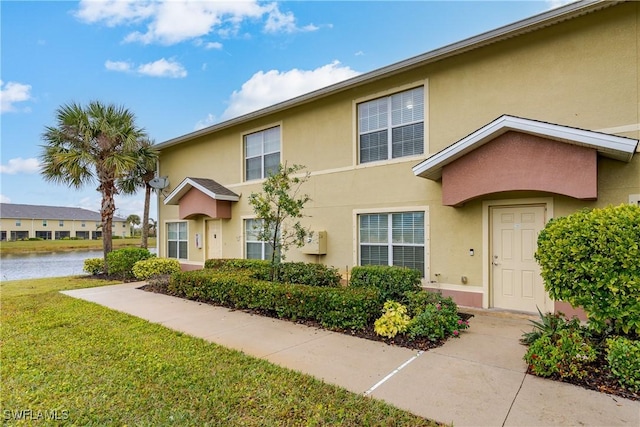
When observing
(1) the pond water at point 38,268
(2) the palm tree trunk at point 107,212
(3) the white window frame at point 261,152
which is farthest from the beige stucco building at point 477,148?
(1) the pond water at point 38,268

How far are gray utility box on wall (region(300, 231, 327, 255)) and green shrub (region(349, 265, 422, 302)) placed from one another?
2314 millimetres

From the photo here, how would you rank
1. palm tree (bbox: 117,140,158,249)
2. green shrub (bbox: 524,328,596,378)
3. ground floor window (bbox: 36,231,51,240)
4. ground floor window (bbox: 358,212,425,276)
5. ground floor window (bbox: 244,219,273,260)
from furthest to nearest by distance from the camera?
ground floor window (bbox: 36,231,51,240) → palm tree (bbox: 117,140,158,249) → ground floor window (bbox: 244,219,273,260) → ground floor window (bbox: 358,212,425,276) → green shrub (bbox: 524,328,596,378)

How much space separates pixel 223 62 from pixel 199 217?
7.10 metres

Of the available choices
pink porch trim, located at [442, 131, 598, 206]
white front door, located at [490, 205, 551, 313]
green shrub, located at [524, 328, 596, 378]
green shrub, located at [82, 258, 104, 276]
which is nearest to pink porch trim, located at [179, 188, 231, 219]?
green shrub, located at [82, 258, 104, 276]

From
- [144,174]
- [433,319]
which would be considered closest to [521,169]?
[433,319]

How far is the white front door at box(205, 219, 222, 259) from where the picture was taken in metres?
13.4

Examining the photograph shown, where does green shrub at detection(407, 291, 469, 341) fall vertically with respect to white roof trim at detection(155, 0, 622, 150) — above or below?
below

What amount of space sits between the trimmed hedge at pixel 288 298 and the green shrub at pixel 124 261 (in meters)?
5.18

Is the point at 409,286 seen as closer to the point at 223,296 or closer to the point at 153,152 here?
the point at 223,296

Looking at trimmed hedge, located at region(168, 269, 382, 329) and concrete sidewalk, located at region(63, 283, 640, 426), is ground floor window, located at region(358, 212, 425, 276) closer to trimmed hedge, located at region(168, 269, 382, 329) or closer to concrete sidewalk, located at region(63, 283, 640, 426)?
concrete sidewalk, located at region(63, 283, 640, 426)

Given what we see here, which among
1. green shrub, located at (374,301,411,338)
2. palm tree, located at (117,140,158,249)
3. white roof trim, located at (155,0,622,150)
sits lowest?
green shrub, located at (374,301,411,338)

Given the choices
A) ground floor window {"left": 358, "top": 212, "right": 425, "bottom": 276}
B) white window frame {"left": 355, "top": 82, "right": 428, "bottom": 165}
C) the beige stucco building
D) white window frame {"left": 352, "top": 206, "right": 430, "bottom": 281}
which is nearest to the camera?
the beige stucco building

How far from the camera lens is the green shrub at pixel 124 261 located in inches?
516

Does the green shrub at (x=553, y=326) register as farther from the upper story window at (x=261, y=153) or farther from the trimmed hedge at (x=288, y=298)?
the upper story window at (x=261, y=153)
